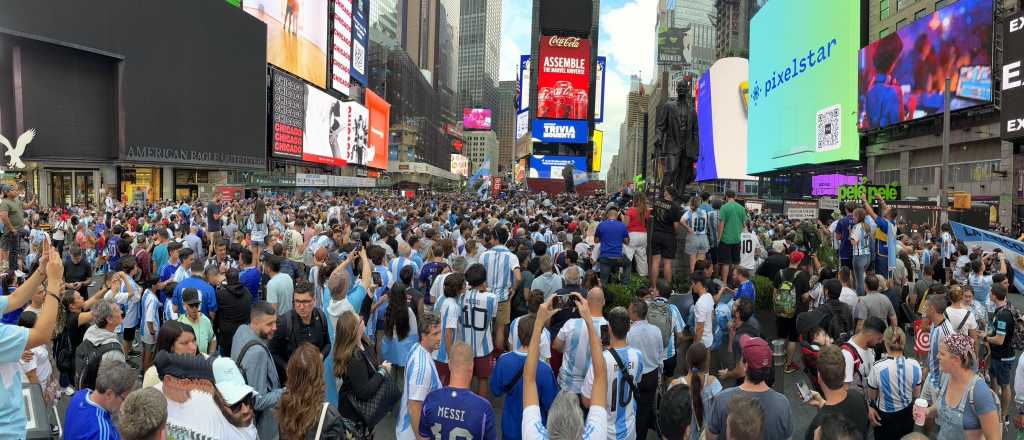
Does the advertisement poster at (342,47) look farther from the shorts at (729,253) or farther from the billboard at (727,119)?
the shorts at (729,253)

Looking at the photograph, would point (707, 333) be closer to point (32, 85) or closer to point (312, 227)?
point (312, 227)

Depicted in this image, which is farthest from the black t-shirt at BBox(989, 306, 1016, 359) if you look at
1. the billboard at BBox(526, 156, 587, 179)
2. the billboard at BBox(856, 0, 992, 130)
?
the billboard at BBox(526, 156, 587, 179)

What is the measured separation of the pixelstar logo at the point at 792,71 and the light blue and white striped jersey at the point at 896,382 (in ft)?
115

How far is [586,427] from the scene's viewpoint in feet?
10.7

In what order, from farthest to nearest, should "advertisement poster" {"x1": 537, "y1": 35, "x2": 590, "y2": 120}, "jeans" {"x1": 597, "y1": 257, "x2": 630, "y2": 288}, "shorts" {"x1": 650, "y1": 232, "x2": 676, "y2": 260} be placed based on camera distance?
"advertisement poster" {"x1": 537, "y1": 35, "x2": 590, "y2": 120}
"shorts" {"x1": 650, "y1": 232, "x2": 676, "y2": 260}
"jeans" {"x1": 597, "y1": 257, "x2": 630, "y2": 288}

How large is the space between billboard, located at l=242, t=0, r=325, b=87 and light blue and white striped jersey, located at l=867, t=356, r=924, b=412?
52352 millimetres

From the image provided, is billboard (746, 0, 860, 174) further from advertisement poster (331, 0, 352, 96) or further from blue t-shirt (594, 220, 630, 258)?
advertisement poster (331, 0, 352, 96)

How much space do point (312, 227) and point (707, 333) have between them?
10.3 m

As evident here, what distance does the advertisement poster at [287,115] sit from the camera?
49.6m

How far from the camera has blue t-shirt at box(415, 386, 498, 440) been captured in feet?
12.0

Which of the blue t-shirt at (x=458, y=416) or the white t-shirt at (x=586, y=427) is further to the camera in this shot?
the blue t-shirt at (x=458, y=416)

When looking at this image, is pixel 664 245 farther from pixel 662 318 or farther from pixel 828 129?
pixel 828 129

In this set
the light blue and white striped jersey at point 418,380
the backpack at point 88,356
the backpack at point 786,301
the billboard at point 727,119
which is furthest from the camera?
the billboard at point 727,119

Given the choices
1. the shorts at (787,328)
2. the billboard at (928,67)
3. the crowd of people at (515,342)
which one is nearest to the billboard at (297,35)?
the crowd of people at (515,342)
